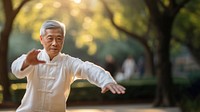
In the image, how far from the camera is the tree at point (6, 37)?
1396 centimetres

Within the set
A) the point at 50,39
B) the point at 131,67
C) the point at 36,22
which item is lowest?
the point at 50,39

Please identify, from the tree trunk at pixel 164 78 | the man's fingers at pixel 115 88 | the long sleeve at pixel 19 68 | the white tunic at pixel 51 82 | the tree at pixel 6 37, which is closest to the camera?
the man's fingers at pixel 115 88

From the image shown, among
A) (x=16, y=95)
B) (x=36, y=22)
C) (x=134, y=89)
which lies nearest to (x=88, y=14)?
(x=36, y=22)

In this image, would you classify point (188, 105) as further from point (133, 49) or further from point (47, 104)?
point (133, 49)

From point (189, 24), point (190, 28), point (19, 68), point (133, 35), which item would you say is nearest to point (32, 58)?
point (19, 68)

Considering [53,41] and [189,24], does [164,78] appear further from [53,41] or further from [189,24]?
[53,41]

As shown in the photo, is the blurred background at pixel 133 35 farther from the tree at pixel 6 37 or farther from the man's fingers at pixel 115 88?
the man's fingers at pixel 115 88

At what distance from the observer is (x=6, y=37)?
1422 cm

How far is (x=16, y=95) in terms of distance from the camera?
624 inches

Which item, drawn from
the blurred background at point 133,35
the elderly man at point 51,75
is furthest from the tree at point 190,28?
the elderly man at point 51,75

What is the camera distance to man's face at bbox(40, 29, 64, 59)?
420 cm

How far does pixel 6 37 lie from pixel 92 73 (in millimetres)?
10622

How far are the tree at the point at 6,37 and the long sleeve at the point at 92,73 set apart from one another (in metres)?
10.00

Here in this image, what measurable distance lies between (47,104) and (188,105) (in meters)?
9.04
